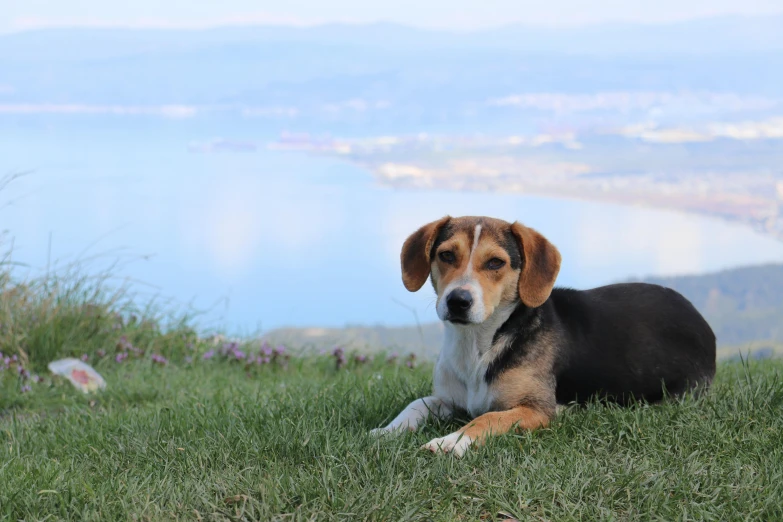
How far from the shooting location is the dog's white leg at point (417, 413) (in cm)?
534

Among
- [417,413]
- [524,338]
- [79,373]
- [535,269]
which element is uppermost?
[535,269]

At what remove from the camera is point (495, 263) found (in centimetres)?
511

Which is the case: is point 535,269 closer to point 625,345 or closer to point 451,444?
point 625,345

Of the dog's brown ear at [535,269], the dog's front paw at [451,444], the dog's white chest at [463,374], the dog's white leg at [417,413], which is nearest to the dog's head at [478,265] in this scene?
the dog's brown ear at [535,269]

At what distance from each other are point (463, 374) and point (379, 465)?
927mm

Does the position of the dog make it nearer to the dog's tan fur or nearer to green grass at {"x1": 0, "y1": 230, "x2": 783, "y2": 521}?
the dog's tan fur

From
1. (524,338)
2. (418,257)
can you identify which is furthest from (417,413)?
(418,257)

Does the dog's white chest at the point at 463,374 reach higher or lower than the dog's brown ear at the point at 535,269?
lower

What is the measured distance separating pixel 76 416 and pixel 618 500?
4.02 metres

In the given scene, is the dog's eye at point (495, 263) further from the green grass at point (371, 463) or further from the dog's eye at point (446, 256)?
the green grass at point (371, 463)

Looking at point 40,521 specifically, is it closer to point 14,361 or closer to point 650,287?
point 650,287

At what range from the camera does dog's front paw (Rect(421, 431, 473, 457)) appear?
15.9ft

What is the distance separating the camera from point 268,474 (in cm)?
465

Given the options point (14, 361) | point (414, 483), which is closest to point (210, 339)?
point (14, 361)
